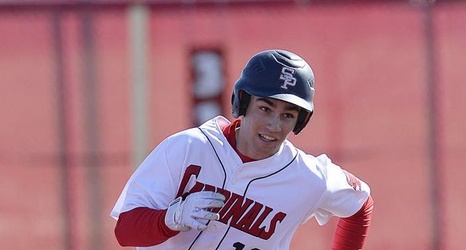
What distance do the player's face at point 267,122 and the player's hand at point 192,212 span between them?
302 millimetres

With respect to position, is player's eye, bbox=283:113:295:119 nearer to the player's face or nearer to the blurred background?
the player's face

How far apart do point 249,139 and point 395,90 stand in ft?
10.7

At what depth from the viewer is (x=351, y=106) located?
24.7 feet

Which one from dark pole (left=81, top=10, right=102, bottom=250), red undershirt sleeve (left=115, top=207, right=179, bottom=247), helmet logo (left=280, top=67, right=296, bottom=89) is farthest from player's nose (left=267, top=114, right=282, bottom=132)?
dark pole (left=81, top=10, right=102, bottom=250)

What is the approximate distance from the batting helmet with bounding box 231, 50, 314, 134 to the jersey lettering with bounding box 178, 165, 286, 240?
0.27 meters

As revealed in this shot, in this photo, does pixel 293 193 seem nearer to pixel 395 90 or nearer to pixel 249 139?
pixel 249 139

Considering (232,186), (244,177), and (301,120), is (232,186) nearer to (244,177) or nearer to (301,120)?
(244,177)

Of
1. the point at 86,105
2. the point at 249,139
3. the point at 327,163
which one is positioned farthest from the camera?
the point at 86,105

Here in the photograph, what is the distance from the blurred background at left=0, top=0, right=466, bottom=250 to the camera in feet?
24.3

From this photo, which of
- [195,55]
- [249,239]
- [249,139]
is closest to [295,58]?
[249,139]

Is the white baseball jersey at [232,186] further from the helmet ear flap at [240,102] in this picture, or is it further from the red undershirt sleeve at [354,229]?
the red undershirt sleeve at [354,229]

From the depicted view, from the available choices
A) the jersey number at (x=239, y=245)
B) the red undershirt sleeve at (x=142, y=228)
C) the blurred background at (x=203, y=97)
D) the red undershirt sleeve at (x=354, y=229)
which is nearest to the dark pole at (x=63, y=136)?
the blurred background at (x=203, y=97)

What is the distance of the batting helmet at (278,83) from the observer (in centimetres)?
432

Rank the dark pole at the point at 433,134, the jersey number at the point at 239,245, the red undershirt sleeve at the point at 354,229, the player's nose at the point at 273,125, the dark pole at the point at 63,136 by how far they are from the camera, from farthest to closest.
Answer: the dark pole at the point at 433,134 → the dark pole at the point at 63,136 → the red undershirt sleeve at the point at 354,229 → the jersey number at the point at 239,245 → the player's nose at the point at 273,125
